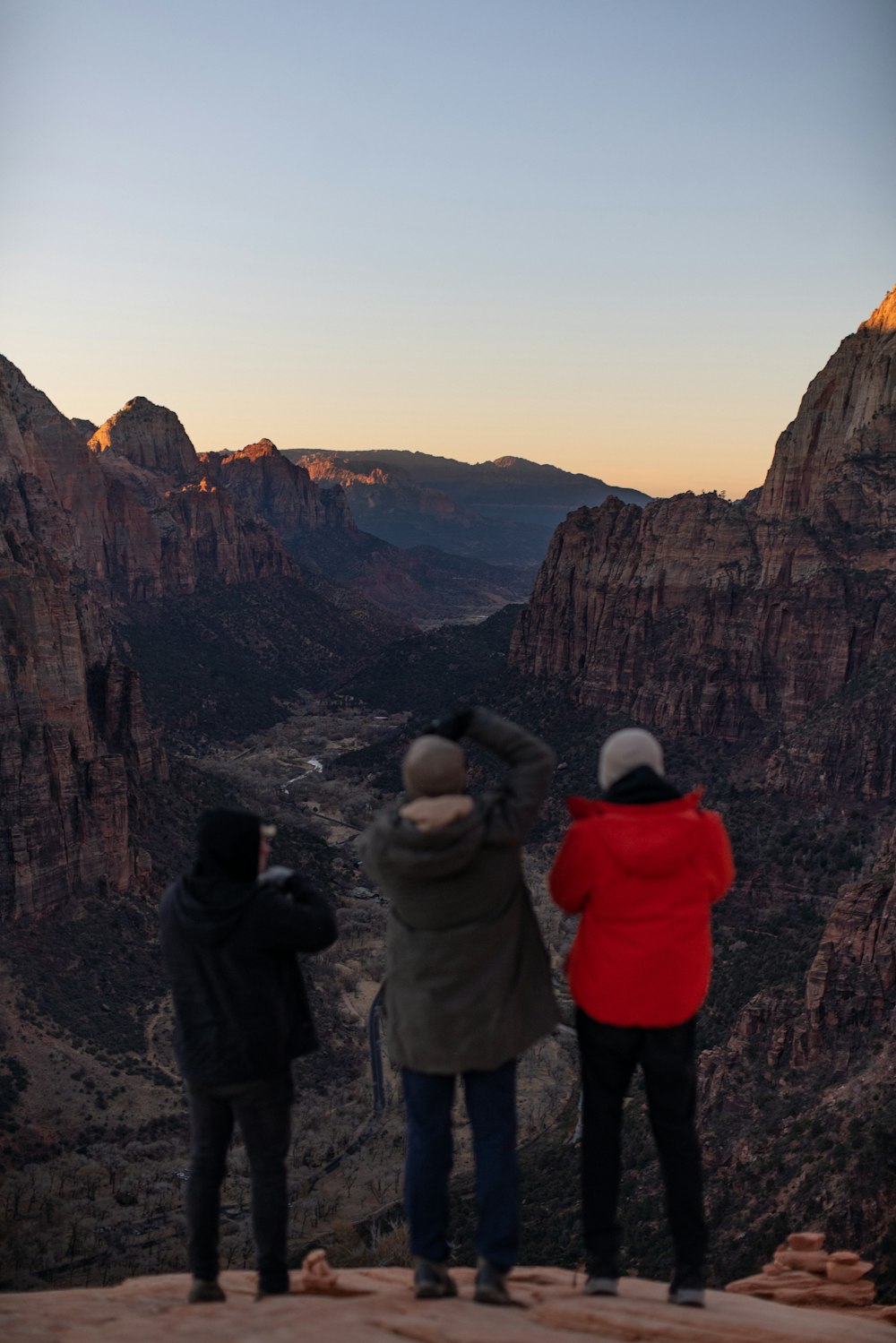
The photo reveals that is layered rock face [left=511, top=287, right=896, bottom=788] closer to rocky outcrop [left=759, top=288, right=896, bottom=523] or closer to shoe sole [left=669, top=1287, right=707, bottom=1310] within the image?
rocky outcrop [left=759, top=288, right=896, bottom=523]

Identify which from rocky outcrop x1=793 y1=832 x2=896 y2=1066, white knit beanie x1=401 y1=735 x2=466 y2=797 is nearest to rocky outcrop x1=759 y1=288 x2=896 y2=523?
rocky outcrop x1=793 y1=832 x2=896 y2=1066

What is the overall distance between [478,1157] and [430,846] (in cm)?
204

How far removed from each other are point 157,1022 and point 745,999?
59.2ft

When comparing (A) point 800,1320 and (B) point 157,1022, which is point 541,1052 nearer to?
(B) point 157,1022

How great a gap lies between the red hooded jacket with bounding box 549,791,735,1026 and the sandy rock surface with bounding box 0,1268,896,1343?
1703mm

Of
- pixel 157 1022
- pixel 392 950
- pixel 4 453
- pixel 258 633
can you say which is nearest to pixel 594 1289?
pixel 392 950

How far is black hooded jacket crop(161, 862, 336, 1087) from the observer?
20.9 ft

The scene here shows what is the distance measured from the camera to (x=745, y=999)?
1248 inches

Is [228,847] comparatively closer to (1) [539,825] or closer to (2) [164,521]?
(1) [539,825]

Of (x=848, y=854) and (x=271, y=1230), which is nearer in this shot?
(x=271, y=1230)

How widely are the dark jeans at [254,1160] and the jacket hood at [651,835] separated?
2.49 m

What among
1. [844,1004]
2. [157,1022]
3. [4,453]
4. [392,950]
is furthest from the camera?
[4,453]

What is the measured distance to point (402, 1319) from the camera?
6160 mm

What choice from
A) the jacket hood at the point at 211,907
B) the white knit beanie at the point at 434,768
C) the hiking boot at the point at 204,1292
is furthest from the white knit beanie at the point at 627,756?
the hiking boot at the point at 204,1292
